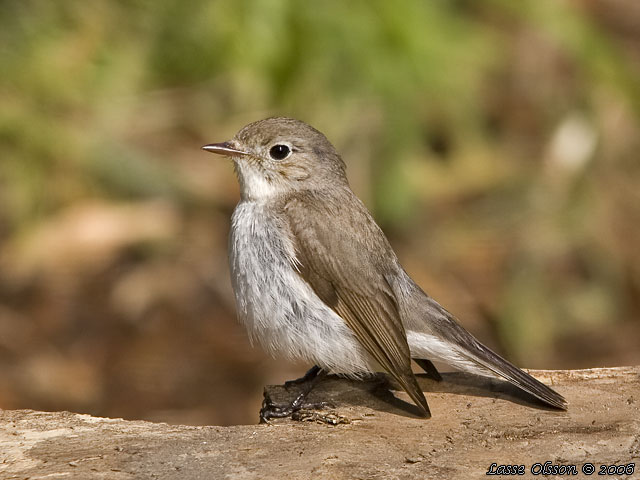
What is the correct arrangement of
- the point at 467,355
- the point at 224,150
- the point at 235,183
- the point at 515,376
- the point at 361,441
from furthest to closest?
the point at 235,183 → the point at 224,150 → the point at 467,355 → the point at 515,376 → the point at 361,441

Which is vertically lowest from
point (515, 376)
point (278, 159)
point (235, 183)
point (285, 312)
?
point (515, 376)

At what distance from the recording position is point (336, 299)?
511cm

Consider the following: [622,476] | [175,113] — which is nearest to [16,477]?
[622,476]

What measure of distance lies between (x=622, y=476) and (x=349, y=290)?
156 centimetres

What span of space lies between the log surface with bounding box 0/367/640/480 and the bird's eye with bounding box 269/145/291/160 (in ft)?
4.41

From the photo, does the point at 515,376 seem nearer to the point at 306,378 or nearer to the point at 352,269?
the point at 352,269

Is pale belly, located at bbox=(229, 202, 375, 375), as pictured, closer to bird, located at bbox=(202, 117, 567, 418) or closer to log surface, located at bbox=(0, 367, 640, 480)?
bird, located at bbox=(202, 117, 567, 418)

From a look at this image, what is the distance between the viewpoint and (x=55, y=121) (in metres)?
8.23

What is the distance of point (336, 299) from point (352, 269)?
0.17 metres

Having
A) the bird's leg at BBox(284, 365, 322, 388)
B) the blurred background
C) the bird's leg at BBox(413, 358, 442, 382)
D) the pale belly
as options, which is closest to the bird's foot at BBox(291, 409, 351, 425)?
the pale belly

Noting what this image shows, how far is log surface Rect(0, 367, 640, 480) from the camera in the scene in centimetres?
427

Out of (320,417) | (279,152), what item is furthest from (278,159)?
(320,417)

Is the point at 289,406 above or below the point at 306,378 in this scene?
below

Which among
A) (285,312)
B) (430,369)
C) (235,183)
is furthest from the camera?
(235,183)
